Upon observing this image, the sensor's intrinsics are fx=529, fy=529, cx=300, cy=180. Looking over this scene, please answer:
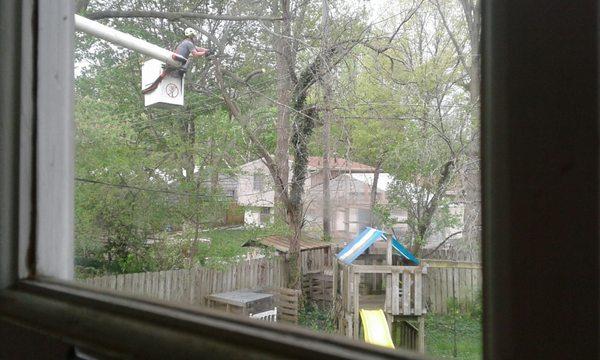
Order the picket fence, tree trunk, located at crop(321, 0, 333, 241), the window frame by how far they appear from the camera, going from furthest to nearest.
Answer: tree trunk, located at crop(321, 0, 333, 241)
the picket fence
the window frame

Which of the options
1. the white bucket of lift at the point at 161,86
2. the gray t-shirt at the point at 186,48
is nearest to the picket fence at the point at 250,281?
the white bucket of lift at the point at 161,86

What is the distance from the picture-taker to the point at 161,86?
1.12 meters

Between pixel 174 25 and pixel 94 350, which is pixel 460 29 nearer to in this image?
pixel 94 350

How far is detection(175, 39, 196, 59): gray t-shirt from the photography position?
1.20 meters

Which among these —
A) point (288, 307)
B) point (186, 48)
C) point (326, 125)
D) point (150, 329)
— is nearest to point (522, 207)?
point (150, 329)

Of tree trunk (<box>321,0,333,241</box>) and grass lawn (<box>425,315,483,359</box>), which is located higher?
tree trunk (<box>321,0,333,241</box>)

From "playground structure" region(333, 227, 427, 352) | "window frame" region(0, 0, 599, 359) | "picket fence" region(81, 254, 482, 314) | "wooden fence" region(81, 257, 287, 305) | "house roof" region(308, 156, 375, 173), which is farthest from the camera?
"house roof" region(308, 156, 375, 173)

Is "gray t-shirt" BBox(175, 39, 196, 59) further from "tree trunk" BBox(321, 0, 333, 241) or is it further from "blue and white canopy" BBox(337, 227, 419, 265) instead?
"blue and white canopy" BBox(337, 227, 419, 265)

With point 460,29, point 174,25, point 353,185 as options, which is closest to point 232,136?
point 174,25

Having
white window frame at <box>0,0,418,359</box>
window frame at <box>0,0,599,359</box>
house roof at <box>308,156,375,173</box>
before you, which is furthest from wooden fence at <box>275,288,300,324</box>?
window frame at <box>0,0,599,359</box>

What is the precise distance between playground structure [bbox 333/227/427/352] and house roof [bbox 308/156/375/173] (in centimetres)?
13

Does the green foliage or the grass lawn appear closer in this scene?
the grass lawn

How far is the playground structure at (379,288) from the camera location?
0.60 meters

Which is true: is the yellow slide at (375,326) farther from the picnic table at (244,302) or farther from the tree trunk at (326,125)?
the tree trunk at (326,125)
